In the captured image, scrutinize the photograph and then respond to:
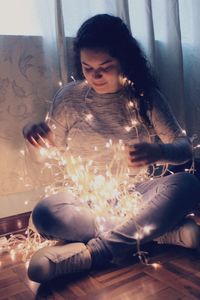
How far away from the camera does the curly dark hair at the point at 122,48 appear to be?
3.76ft

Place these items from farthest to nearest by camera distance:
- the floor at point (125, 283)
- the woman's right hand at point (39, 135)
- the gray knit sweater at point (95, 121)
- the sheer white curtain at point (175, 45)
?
the sheer white curtain at point (175, 45) → the gray knit sweater at point (95, 121) → the woman's right hand at point (39, 135) → the floor at point (125, 283)

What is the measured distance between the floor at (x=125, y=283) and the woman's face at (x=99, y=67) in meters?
0.59

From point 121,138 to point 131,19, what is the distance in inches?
24.4

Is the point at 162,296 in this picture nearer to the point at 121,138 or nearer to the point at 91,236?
the point at 91,236

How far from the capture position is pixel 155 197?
1.11m

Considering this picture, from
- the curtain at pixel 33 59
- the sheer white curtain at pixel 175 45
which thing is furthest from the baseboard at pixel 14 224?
the sheer white curtain at pixel 175 45

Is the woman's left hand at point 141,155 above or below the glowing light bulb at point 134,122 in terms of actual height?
below

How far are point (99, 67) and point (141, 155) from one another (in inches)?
13.2

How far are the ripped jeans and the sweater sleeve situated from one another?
0.08m

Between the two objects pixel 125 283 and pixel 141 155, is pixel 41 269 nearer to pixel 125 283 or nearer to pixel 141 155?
pixel 125 283

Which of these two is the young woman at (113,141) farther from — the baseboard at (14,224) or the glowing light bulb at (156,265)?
the baseboard at (14,224)

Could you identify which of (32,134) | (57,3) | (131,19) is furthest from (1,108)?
(131,19)

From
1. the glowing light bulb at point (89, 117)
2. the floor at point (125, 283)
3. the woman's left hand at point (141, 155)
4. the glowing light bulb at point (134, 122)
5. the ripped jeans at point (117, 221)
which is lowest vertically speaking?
the floor at point (125, 283)

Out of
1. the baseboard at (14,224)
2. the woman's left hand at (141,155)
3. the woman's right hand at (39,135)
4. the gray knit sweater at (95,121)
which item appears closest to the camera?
the woman's left hand at (141,155)
